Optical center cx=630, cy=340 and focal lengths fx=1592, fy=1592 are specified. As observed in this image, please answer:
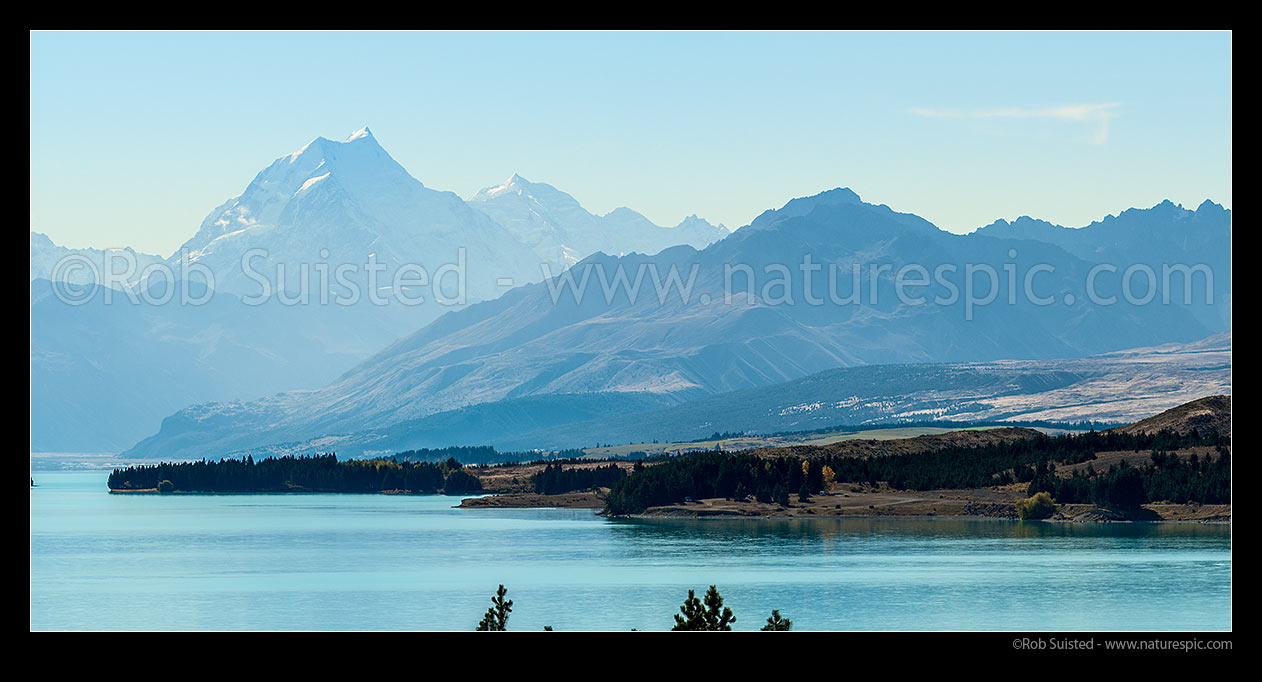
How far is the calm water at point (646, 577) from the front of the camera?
97.7 meters

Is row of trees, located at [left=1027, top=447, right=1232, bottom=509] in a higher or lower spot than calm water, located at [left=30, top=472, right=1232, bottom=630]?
higher

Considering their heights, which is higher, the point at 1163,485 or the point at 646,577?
the point at 1163,485

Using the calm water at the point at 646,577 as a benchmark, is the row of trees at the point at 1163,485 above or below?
above

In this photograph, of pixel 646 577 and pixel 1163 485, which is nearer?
pixel 646 577

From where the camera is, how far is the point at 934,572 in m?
124

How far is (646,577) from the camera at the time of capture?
123250mm

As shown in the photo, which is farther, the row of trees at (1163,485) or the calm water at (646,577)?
the row of trees at (1163,485)

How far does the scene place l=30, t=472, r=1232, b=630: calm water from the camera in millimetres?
97688

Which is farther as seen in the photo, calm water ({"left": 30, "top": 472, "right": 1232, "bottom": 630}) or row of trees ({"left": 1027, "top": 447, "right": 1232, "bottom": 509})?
row of trees ({"left": 1027, "top": 447, "right": 1232, "bottom": 509})
